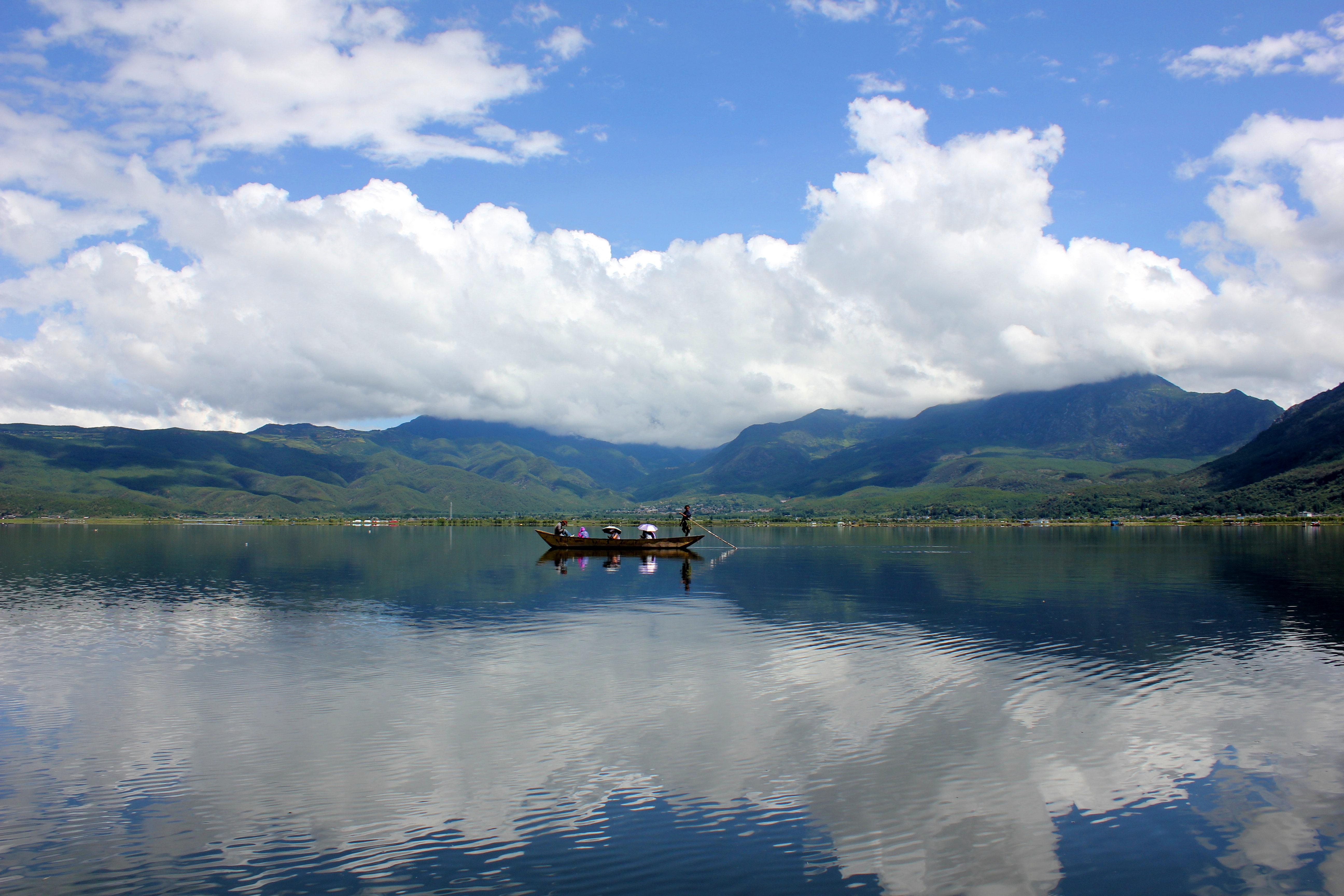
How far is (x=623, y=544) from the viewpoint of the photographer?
4301 inches

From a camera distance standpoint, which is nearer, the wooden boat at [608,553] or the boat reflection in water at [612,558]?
the boat reflection in water at [612,558]

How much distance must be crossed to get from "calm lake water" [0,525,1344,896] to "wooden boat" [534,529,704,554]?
199ft

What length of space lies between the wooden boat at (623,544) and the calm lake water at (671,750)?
60.6 meters

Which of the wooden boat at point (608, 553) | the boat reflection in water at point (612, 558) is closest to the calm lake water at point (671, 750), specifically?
the boat reflection in water at point (612, 558)

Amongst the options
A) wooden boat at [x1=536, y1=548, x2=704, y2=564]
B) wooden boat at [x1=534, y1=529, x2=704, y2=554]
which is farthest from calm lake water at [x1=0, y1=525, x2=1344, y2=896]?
wooden boat at [x1=534, y1=529, x2=704, y2=554]

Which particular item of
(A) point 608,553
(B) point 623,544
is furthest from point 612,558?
(B) point 623,544

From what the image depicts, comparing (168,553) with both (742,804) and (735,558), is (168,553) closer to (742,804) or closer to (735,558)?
(735,558)

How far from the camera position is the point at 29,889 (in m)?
13.4

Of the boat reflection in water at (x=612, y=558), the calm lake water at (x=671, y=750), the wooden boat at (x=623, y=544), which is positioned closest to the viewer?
the calm lake water at (x=671, y=750)

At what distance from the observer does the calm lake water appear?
14.5 m

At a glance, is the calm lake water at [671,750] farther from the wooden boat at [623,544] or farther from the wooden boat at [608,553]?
the wooden boat at [623,544]

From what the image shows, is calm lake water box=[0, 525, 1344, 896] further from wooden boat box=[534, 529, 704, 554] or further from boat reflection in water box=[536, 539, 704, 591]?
wooden boat box=[534, 529, 704, 554]

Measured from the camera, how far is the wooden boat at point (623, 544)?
355 feet

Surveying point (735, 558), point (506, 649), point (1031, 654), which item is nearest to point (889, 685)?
point (1031, 654)
